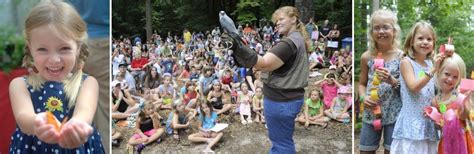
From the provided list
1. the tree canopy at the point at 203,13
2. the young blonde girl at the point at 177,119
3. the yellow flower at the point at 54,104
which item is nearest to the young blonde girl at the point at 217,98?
the young blonde girl at the point at 177,119

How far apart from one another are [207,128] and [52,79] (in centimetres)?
144

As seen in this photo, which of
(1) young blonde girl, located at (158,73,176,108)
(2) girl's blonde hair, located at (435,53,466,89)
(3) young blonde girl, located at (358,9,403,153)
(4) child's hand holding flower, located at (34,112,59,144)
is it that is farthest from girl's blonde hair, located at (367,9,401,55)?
(4) child's hand holding flower, located at (34,112,59,144)

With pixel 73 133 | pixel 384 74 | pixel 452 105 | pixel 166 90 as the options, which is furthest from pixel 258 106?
pixel 73 133

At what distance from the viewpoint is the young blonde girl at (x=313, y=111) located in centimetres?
328

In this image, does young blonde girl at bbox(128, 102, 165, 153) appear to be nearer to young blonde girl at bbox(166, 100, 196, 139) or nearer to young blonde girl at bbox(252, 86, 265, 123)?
young blonde girl at bbox(166, 100, 196, 139)

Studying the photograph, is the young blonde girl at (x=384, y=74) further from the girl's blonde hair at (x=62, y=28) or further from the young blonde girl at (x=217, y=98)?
the girl's blonde hair at (x=62, y=28)

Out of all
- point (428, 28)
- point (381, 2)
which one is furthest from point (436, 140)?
point (381, 2)

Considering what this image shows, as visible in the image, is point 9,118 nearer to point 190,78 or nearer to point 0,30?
point 0,30

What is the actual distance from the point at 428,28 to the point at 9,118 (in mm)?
2075

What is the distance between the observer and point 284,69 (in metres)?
2.63

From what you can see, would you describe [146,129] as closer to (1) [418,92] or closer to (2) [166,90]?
(2) [166,90]

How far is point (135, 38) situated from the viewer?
305cm

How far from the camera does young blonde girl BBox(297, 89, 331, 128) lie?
10.8 feet

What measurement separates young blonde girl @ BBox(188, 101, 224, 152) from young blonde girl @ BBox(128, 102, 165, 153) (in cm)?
23
